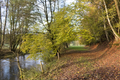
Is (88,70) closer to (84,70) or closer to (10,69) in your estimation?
(84,70)

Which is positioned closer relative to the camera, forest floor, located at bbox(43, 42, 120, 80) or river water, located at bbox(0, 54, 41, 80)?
forest floor, located at bbox(43, 42, 120, 80)

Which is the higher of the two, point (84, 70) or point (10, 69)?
point (84, 70)

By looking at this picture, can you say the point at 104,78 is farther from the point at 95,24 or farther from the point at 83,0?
the point at 95,24

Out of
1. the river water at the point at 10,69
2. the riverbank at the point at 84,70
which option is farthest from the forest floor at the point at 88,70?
the river water at the point at 10,69

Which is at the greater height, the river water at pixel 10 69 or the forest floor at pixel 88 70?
the forest floor at pixel 88 70

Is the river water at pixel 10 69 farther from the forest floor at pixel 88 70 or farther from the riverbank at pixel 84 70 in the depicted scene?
the forest floor at pixel 88 70

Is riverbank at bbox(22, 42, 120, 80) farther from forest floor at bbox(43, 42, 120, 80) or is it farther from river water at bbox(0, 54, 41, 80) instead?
river water at bbox(0, 54, 41, 80)

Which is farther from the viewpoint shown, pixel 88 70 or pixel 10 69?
pixel 10 69

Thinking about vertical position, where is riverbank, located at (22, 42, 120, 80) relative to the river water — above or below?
above

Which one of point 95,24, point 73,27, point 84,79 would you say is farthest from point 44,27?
point 95,24

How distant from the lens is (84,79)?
188 inches

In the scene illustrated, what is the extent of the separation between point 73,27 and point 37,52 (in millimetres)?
4960

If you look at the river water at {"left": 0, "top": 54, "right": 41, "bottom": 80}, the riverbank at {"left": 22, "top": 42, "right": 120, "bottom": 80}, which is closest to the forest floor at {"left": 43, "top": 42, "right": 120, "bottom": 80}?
the riverbank at {"left": 22, "top": 42, "right": 120, "bottom": 80}

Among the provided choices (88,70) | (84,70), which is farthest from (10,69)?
(88,70)
